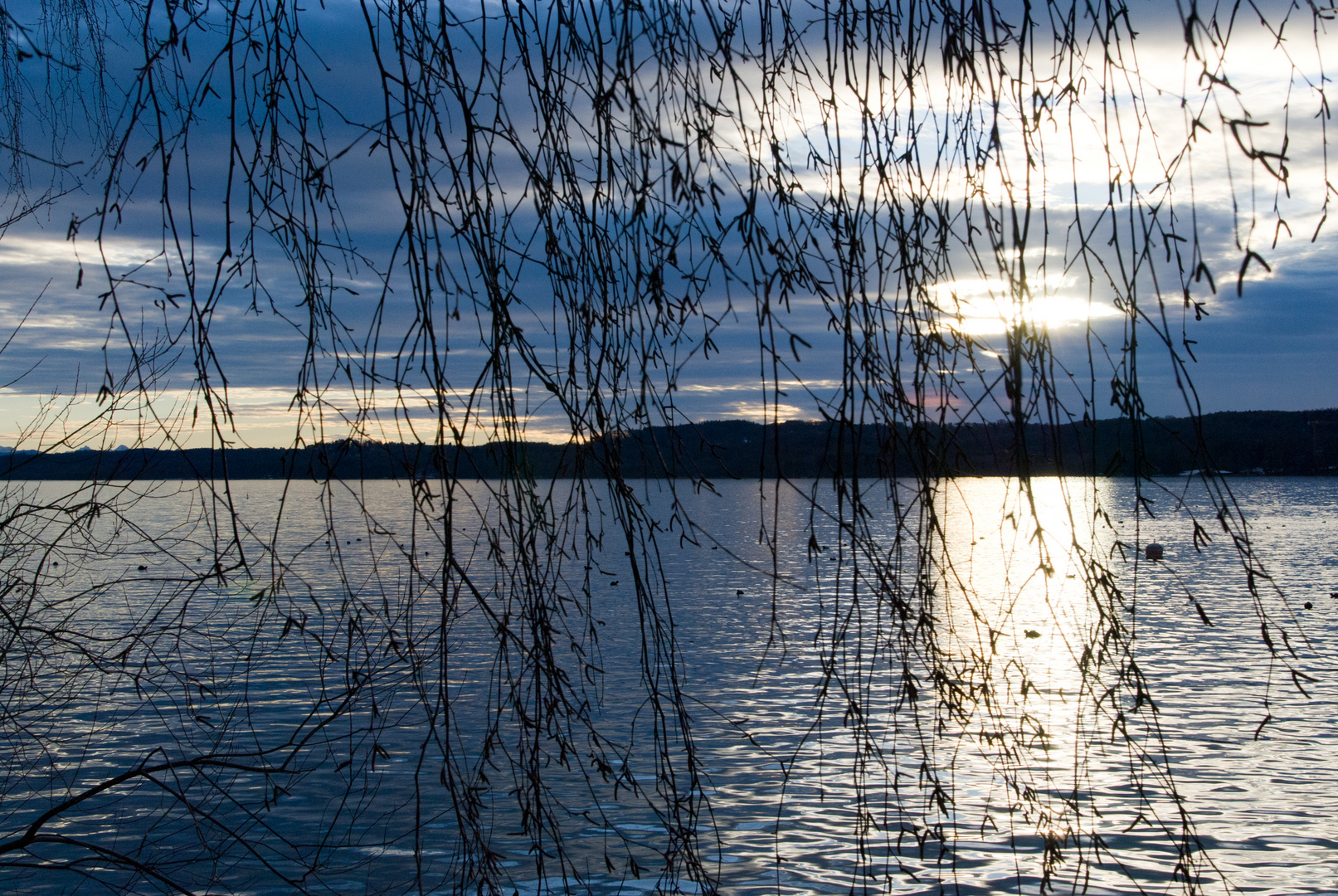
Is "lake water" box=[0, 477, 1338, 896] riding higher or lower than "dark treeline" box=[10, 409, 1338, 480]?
lower

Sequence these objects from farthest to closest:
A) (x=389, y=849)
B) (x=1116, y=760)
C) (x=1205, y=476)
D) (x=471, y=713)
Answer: (x=471, y=713) → (x=1116, y=760) → (x=389, y=849) → (x=1205, y=476)

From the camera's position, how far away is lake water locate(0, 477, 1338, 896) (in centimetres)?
211

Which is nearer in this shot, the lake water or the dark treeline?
the dark treeline

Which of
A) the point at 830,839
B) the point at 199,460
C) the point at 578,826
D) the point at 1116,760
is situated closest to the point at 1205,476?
the point at 199,460

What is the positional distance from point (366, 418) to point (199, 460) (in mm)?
538

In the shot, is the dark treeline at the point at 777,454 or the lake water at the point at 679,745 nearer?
the dark treeline at the point at 777,454

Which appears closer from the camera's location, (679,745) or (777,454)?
(777,454)

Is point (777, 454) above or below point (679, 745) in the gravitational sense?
above

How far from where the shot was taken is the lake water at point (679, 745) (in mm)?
2111

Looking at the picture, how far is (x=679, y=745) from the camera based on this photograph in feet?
30.2

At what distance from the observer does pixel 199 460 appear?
2.23m

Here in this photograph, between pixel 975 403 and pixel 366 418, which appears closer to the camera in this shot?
pixel 366 418

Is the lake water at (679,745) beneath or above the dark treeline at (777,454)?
beneath

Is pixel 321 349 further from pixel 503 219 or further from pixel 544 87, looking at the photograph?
pixel 544 87
